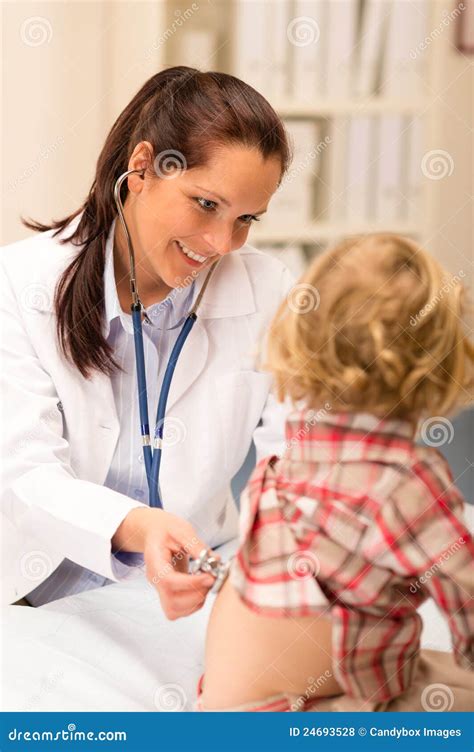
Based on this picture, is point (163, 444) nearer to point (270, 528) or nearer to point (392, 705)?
point (270, 528)

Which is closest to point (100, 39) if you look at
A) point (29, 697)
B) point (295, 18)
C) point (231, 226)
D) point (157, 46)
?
point (157, 46)

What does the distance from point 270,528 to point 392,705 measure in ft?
0.76

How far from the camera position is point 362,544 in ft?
2.81

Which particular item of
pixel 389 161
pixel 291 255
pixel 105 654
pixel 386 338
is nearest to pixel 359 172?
pixel 389 161

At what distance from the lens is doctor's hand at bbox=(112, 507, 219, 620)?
953mm

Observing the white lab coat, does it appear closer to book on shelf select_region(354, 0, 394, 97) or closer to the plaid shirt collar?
the plaid shirt collar

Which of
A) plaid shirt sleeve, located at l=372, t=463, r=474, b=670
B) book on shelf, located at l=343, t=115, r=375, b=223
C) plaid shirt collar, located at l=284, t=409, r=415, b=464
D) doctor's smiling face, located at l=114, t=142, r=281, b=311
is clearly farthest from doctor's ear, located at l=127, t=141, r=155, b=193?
plaid shirt sleeve, located at l=372, t=463, r=474, b=670

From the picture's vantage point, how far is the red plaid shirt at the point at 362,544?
0.85m

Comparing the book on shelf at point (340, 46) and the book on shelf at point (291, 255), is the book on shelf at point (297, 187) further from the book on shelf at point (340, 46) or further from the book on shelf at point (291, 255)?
the book on shelf at point (340, 46)

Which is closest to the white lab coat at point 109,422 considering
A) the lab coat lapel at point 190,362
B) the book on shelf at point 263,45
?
the lab coat lapel at point 190,362

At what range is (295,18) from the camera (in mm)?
1298

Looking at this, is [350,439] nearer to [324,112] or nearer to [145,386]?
[145,386]

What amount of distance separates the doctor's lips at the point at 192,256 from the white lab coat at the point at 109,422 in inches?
1.5

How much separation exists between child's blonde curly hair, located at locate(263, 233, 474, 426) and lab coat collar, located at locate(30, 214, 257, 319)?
18cm
